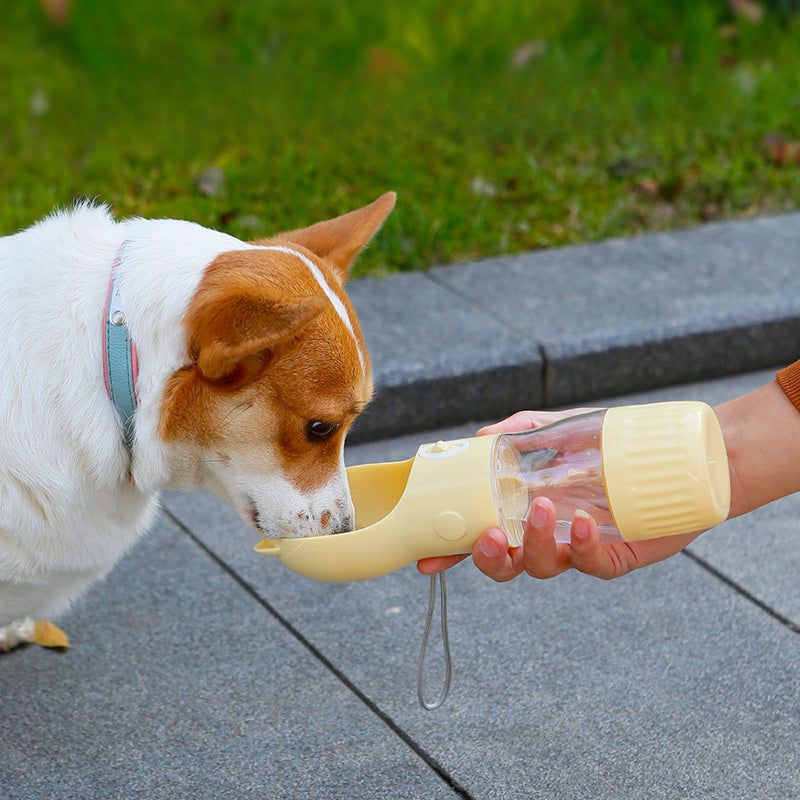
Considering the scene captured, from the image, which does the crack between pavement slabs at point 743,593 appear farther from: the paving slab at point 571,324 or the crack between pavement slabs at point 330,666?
the crack between pavement slabs at point 330,666

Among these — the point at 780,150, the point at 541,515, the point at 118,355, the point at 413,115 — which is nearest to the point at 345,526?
the point at 541,515

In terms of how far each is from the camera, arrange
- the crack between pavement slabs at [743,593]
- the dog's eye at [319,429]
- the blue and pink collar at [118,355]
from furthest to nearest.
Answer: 1. the crack between pavement slabs at [743,593]
2. the dog's eye at [319,429]
3. the blue and pink collar at [118,355]

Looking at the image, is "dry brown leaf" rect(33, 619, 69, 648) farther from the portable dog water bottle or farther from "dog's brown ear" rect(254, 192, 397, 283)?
"dog's brown ear" rect(254, 192, 397, 283)

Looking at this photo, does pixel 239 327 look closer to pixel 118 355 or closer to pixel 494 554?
pixel 118 355

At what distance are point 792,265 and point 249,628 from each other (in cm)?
329

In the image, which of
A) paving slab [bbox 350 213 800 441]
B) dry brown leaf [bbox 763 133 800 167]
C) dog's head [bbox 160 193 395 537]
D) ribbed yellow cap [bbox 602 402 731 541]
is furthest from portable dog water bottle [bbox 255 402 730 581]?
dry brown leaf [bbox 763 133 800 167]

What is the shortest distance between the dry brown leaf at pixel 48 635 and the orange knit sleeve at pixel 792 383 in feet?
7.00

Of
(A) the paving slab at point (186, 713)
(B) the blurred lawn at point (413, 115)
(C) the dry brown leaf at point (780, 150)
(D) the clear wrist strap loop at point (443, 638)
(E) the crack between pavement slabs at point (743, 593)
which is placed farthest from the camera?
(C) the dry brown leaf at point (780, 150)

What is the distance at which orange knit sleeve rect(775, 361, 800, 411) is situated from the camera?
8.27 feet

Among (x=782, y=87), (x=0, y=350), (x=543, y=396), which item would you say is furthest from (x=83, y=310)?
(x=782, y=87)

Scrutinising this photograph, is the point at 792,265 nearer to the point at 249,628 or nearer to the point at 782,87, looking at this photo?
the point at 782,87

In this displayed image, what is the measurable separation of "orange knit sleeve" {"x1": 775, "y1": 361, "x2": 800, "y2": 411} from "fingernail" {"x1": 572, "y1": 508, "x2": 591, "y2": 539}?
601 mm

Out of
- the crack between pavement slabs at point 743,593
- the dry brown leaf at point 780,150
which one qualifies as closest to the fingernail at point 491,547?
the crack between pavement slabs at point 743,593

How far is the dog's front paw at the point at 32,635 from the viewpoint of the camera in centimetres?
316
